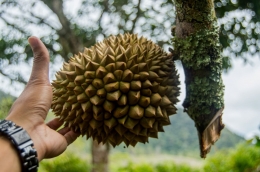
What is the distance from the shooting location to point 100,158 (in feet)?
9.12

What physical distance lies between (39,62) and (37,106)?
11cm

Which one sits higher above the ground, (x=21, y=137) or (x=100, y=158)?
(x=21, y=137)

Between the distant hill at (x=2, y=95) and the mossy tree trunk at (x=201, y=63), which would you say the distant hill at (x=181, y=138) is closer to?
the distant hill at (x=2, y=95)

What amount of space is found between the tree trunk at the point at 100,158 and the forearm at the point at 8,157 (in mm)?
2025

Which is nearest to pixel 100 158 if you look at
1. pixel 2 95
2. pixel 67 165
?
pixel 67 165

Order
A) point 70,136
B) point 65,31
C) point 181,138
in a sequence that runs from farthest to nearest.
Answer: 1. point 181,138
2. point 65,31
3. point 70,136

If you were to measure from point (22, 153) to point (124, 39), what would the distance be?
0.38 m

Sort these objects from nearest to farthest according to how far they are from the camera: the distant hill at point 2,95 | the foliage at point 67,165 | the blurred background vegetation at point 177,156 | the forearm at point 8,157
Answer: the forearm at point 8,157
the distant hill at point 2,95
the blurred background vegetation at point 177,156
the foliage at point 67,165

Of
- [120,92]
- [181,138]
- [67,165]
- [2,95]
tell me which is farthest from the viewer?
[181,138]

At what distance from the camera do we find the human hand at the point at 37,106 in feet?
2.75

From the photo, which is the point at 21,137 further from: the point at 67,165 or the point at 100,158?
the point at 67,165

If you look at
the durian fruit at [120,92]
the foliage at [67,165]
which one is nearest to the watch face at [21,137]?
the durian fruit at [120,92]

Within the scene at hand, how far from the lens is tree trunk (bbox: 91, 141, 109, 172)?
2770 millimetres

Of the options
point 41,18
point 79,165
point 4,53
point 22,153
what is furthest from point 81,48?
point 22,153
